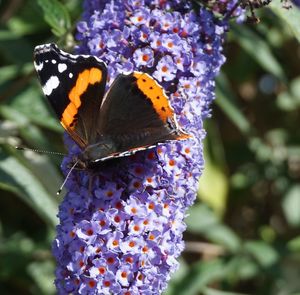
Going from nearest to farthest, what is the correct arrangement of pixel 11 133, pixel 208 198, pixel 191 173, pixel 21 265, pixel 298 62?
pixel 191 173 < pixel 11 133 < pixel 21 265 < pixel 208 198 < pixel 298 62

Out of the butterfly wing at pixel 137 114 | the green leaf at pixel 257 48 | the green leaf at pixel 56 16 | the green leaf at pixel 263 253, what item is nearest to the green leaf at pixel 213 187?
the green leaf at pixel 263 253

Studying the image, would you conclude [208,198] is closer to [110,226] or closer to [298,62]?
[298,62]

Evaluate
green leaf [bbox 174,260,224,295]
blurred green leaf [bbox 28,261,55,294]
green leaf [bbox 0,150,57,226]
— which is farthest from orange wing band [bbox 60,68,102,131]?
blurred green leaf [bbox 28,261,55,294]

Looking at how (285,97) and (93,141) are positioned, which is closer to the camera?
(93,141)

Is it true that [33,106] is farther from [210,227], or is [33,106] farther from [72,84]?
[210,227]

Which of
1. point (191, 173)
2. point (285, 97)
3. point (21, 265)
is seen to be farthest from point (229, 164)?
point (191, 173)

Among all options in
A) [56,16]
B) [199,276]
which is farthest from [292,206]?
[56,16]

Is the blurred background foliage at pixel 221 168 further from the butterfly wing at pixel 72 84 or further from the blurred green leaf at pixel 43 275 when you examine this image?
the butterfly wing at pixel 72 84

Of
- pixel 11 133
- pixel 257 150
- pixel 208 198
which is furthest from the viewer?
pixel 257 150
